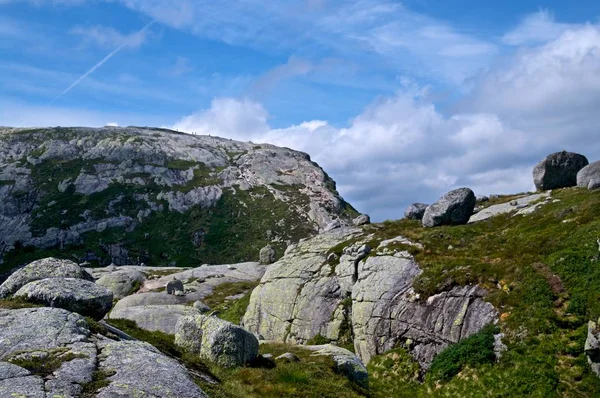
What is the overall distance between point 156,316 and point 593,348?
33326 millimetres

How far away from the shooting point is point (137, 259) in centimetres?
19162

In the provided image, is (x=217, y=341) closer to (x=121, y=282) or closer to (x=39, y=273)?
(x=39, y=273)

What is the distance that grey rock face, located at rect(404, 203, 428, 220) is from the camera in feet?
222

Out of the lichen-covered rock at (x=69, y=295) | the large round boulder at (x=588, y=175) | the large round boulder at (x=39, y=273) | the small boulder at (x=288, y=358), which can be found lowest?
the small boulder at (x=288, y=358)

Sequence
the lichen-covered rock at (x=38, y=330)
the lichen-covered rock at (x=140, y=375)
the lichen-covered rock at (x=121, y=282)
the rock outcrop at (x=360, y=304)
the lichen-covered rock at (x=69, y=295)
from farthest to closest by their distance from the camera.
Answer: the lichen-covered rock at (x=121, y=282)
the rock outcrop at (x=360, y=304)
the lichen-covered rock at (x=69, y=295)
the lichen-covered rock at (x=38, y=330)
the lichen-covered rock at (x=140, y=375)

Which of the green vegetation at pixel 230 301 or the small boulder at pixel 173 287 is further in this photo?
the small boulder at pixel 173 287

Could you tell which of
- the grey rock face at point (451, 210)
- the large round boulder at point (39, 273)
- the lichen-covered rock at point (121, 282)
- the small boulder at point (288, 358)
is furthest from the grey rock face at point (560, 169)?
the lichen-covered rock at point (121, 282)

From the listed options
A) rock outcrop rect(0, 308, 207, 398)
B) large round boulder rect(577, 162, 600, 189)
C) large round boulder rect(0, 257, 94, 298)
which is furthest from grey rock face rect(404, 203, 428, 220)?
rock outcrop rect(0, 308, 207, 398)

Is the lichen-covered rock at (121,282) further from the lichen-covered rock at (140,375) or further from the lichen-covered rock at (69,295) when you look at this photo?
the lichen-covered rock at (140,375)

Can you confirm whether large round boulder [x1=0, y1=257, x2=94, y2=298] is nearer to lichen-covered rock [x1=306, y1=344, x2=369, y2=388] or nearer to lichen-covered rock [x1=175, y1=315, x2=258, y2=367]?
lichen-covered rock [x1=175, y1=315, x2=258, y2=367]

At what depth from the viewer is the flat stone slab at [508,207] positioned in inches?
2322

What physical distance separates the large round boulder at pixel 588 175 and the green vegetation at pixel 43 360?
57070mm

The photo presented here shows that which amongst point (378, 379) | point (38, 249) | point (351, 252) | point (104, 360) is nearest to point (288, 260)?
point (351, 252)

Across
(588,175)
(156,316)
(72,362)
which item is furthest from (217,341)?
(588,175)
